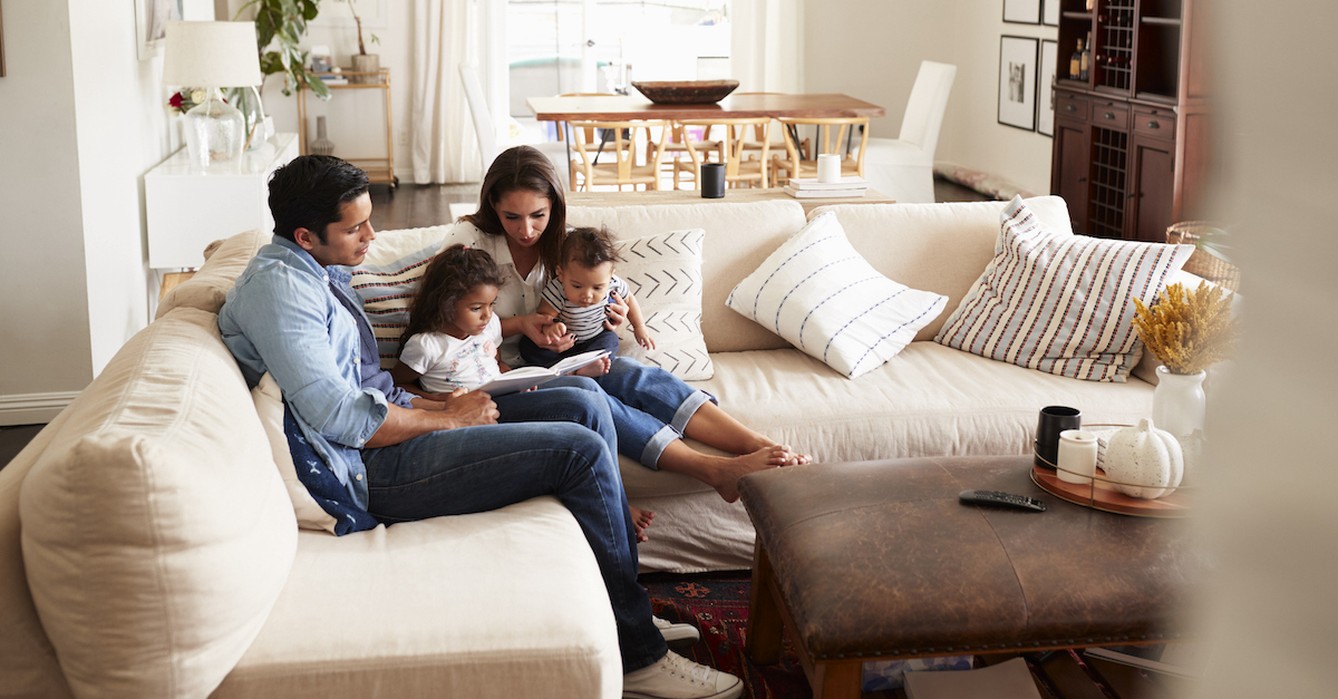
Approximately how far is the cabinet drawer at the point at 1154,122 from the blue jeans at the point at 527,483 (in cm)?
412

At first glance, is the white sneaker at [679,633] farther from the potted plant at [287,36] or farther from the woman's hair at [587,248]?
the potted plant at [287,36]

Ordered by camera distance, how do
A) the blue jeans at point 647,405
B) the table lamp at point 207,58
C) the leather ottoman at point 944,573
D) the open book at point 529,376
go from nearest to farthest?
the leather ottoman at point 944,573 < the open book at point 529,376 < the blue jeans at point 647,405 < the table lamp at point 207,58

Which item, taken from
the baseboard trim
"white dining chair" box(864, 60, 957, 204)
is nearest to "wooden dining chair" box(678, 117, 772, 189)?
"white dining chair" box(864, 60, 957, 204)

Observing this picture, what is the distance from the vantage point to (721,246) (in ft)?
10.9

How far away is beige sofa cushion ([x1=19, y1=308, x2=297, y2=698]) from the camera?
1501 mm

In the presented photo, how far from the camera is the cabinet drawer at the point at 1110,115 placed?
604cm

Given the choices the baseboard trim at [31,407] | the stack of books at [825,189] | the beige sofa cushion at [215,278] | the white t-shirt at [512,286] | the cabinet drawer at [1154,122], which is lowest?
the baseboard trim at [31,407]

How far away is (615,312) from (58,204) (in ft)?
6.79

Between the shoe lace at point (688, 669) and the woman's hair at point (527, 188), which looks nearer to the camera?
the shoe lace at point (688, 669)

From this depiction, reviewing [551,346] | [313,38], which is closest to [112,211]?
[551,346]

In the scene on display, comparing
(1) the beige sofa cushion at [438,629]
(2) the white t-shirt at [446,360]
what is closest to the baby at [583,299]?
(2) the white t-shirt at [446,360]

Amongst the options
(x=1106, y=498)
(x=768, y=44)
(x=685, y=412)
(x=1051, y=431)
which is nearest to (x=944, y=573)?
(x=1106, y=498)

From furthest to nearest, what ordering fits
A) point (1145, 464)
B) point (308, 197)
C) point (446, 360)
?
point (446, 360), point (308, 197), point (1145, 464)

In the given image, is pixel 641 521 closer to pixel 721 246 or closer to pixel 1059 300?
pixel 721 246
